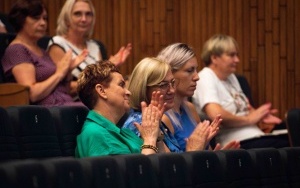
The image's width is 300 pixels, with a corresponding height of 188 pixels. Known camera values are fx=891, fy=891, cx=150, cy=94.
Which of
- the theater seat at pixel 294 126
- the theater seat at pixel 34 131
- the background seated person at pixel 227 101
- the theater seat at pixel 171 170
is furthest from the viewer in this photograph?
the background seated person at pixel 227 101

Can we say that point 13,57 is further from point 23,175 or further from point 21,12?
point 23,175

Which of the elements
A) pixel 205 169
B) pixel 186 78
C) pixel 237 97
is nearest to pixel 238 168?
pixel 205 169

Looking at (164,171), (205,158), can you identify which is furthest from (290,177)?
(164,171)

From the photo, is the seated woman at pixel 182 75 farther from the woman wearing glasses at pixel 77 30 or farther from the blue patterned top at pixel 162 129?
the woman wearing glasses at pixel 77 30

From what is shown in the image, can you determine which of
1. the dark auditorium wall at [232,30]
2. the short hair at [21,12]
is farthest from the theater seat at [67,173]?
the dark auditorium wall at [232,30]

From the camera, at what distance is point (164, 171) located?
1.26 metres

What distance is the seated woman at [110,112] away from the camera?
1384mm

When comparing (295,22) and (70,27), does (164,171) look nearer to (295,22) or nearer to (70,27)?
(70,27)

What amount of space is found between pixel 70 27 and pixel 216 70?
0.38 meters

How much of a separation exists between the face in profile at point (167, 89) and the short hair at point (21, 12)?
0.47 m

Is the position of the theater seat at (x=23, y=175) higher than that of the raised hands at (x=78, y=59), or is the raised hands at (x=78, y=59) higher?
the theater seat at (x=23, y=175)

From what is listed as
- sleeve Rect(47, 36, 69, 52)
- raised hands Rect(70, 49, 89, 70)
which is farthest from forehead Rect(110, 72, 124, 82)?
sleeve Rect(47, 36, 69, 52)

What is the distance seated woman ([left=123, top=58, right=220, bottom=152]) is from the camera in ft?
4.95

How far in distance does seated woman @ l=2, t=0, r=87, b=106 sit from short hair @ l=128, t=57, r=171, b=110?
35cm
